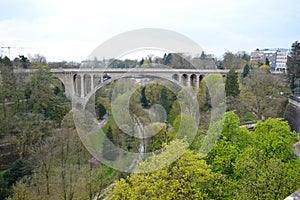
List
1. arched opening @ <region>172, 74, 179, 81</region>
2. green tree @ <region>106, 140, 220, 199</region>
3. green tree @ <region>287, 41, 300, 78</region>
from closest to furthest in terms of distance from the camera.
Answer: green tree @ <region>106, 140, 220, 199</region> < green tree @ <region>287, 41, 300, 78</region> < arched opening @ <region>172, 74, 179, 81</region>

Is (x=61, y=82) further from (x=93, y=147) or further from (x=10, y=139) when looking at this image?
(x=93, y=147)

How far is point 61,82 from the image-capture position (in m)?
18.9

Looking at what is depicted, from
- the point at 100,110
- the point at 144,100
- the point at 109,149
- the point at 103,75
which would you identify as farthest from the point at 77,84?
the point at 109,149

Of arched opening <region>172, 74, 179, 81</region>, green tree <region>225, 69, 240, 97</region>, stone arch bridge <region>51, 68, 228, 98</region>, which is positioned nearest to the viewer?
green tree <region>225, 69, 240, 97</region>

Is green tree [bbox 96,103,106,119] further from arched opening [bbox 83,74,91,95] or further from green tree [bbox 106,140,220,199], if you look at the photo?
green tree [bbox 106,140,220,199]

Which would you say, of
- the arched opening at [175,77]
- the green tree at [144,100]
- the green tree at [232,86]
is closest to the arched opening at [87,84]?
the green tree at [144,100]

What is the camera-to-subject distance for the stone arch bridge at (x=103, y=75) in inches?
656

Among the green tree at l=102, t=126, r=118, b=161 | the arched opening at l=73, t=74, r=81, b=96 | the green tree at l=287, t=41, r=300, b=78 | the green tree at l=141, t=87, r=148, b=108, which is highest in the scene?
the green tree at l=287, t=41, r=300, b=78

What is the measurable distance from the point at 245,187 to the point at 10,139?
33.5 feet

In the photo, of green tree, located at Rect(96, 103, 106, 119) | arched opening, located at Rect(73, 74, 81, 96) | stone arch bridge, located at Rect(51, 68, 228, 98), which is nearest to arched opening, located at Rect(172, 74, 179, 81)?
stone arch bridge, located at Rect(51, 68, 228, 98)

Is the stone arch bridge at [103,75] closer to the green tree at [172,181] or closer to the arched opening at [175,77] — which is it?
the arched opening at [175,77]

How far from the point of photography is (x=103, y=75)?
687 inches

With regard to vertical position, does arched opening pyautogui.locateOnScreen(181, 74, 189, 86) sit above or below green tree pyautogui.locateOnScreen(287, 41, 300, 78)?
below

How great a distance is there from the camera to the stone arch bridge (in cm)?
1667
